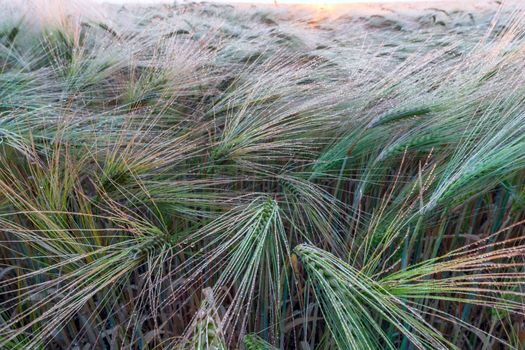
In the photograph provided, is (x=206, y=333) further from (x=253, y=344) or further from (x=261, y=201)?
(x=261, y=201)

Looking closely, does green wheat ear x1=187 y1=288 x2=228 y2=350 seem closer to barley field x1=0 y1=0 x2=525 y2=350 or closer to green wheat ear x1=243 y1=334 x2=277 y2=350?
barley field x1=0 y1=0 x2=525 y2=350

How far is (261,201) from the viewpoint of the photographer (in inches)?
39.4

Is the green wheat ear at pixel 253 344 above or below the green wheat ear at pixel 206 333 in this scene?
below

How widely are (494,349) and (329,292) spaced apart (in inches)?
22.9

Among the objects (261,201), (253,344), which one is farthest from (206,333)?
(261,201)

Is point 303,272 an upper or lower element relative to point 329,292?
lower

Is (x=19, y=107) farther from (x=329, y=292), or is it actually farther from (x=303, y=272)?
(x=329, y=292)

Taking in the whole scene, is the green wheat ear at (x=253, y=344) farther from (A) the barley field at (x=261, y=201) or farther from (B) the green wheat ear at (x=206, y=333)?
(B) the green wheat ear at (x=206, y=333)

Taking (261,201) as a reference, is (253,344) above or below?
below

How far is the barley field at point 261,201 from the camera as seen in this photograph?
2.76ft

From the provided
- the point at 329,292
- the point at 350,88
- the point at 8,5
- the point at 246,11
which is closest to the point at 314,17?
the point at 246,11

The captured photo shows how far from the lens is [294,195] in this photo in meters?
1.06

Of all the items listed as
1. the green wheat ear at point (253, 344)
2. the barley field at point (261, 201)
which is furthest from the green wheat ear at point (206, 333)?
the green wheat ear at point (253, 344)

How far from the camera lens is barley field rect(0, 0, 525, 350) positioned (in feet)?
2.76
